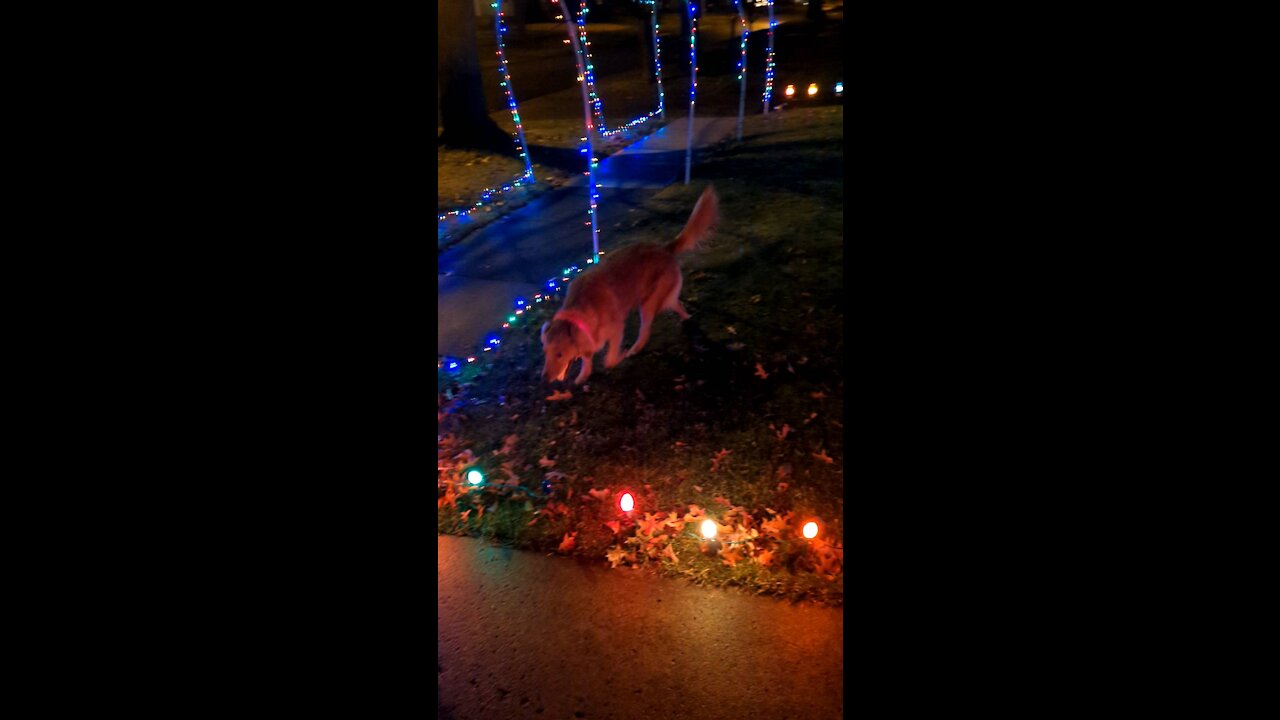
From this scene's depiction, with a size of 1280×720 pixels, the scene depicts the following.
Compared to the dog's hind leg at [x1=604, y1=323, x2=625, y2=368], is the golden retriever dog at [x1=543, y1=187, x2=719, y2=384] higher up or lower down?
higher up

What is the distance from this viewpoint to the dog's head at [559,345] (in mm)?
4754

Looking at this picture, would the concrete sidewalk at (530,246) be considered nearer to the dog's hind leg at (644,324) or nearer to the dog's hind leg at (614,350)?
the dog's hind leg at (614,350)

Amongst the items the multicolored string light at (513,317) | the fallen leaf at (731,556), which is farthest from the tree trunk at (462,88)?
the fallen leaf at (731,556)

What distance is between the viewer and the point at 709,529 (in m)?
3.82

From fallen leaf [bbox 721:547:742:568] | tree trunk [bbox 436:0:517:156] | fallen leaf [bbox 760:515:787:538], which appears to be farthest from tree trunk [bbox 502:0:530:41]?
fallen leaf [bbox 721:547:742:568]

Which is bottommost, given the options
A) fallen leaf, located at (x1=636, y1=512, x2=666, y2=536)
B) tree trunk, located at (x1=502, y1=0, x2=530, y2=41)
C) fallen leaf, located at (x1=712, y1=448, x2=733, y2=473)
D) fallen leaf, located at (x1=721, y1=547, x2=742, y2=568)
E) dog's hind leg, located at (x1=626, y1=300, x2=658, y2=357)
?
fallen leaf, located at (x1=721, y1=547, x2=742, y2=568)

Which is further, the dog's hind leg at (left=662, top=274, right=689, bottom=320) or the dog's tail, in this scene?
the dog's hind leg at (left=662, top=274, right=689, bottom=320)

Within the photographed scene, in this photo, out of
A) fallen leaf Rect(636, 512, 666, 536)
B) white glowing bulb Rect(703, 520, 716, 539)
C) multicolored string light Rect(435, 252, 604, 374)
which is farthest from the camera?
multicolored string light Rect(435, 252, 604, 374)

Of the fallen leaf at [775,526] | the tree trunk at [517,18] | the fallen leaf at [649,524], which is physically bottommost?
the fallen leaf at [649,524]

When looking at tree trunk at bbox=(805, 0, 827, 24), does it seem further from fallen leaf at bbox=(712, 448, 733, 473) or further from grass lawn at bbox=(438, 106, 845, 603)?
fallen leaf at bbox=(712, 448, 733, 473)

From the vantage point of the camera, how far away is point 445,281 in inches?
277

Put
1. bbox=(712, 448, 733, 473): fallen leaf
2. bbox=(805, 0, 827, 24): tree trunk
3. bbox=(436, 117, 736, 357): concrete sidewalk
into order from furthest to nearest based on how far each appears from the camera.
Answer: bbox=(805, 0, 827, 24): tree trunk, bbox=(436, 117, 736, 357): concrete sidewalk, bbox=(712, 448, 733, 473): fallen leaf

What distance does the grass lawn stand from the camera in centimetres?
381
